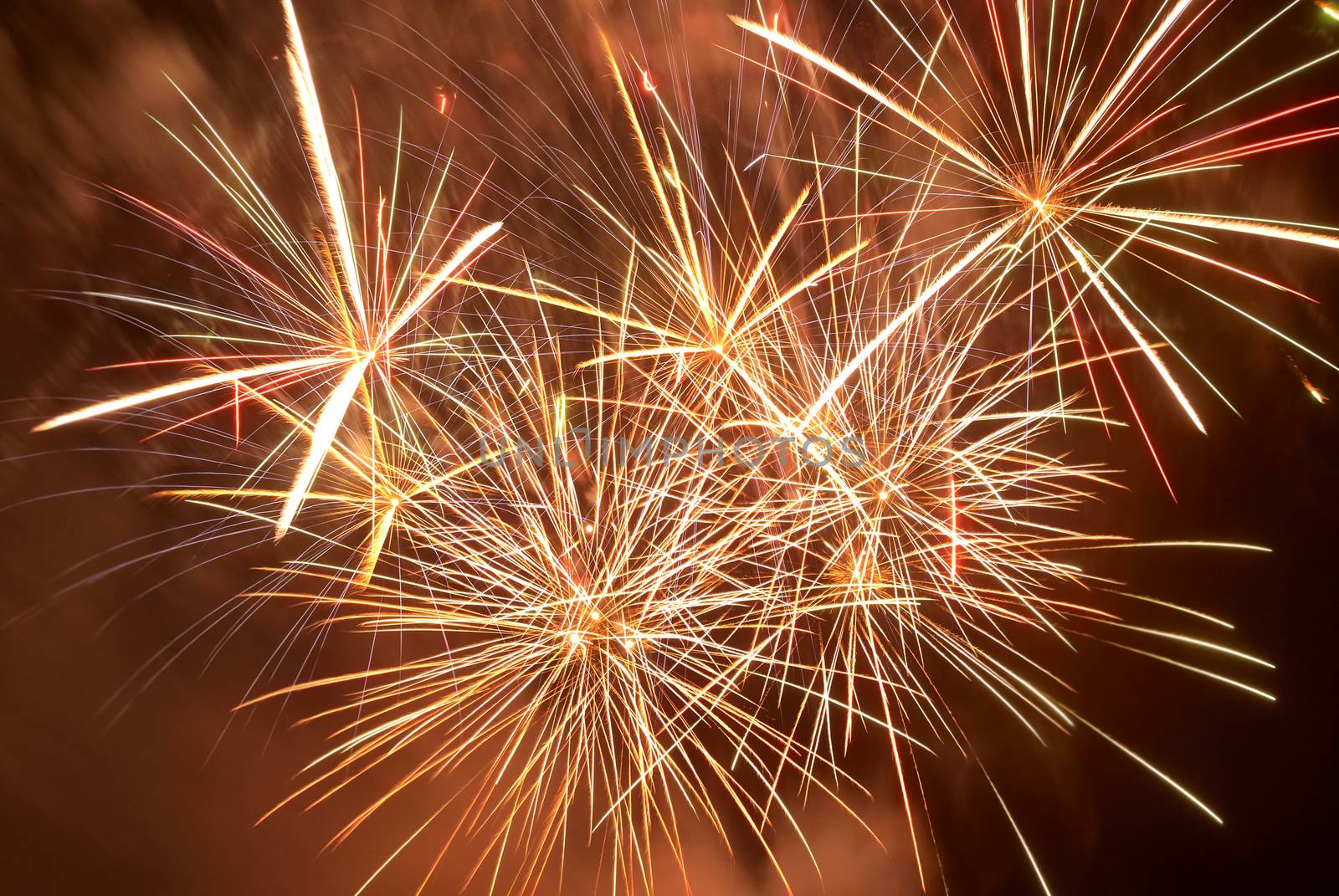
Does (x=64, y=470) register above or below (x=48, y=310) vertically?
below

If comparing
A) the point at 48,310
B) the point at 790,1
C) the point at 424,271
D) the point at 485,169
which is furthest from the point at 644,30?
the point at 48,310

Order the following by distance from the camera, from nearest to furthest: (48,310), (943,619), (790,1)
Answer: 1. (48,310)
2. (790,1)
3. (943,619)

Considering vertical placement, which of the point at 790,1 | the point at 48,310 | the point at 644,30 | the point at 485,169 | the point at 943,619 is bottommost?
the point at 943,619

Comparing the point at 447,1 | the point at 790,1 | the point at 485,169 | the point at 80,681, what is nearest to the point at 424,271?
the point at 485,169

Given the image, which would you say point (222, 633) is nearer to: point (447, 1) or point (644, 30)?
point (447, 1)

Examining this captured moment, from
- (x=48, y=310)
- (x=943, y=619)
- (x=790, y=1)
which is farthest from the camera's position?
(x=943, y=619)

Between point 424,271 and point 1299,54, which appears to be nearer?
point 424,271
